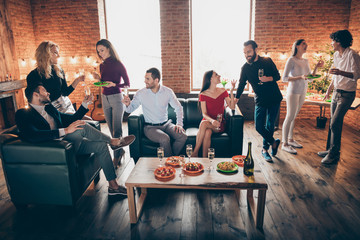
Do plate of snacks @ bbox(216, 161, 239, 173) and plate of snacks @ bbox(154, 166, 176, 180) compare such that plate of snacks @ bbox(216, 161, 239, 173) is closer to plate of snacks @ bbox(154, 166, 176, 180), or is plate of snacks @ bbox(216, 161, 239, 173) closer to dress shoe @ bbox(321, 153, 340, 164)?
plate of snacks @ bbox(154, 166, 176, 180)

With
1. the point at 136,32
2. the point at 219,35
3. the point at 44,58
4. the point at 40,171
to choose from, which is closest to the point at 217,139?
the point at 40,171

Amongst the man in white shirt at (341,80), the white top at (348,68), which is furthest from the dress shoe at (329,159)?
the white top at (348,68)

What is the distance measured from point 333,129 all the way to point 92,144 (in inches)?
121

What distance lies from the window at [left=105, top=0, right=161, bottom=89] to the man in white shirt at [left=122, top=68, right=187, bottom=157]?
113 inches

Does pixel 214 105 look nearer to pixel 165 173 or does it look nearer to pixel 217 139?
pixel 217 139

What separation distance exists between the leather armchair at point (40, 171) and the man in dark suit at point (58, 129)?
0.11m

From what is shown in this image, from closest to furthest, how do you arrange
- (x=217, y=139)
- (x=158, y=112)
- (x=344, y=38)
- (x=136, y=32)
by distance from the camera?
(x=344, y=38)
(x=217, y=139)
(x=158, y=112)
(x=136, y=32)

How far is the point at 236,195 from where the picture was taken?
8.86 ft

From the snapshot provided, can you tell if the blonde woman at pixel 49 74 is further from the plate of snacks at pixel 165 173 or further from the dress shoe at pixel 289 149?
the dress shoe at pixel 289 149

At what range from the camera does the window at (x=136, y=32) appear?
588 cm

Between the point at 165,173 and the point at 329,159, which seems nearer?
the point at 165,173

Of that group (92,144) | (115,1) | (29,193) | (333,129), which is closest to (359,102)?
(333,129)

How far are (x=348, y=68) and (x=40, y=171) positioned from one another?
3649 millimetres

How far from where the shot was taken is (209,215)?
2385mm
